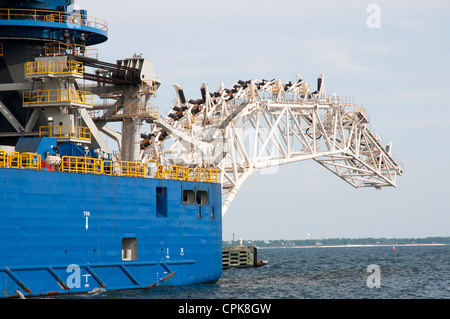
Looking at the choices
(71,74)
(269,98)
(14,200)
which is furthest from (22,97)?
(269,98)

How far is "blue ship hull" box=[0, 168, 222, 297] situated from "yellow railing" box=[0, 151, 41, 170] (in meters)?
0.90

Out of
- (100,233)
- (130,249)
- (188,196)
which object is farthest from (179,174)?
(100,233)

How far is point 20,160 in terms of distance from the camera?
3369 cm

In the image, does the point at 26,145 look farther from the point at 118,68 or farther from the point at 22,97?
the point at 118,68

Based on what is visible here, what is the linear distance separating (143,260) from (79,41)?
46.6 feet

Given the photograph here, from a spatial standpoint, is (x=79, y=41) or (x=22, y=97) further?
(x=79, y=41)

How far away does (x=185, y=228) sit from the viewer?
4175 centimetres

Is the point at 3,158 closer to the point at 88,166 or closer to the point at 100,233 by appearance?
the point at 88,166

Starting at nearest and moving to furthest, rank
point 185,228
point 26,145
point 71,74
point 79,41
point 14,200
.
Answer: point 14,200 → point 26,145 → point 71,74 → point 185,228 → point 79,41

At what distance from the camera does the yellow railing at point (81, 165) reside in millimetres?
35438

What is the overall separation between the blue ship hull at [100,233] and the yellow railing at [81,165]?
73 cm

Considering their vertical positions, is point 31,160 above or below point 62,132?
below

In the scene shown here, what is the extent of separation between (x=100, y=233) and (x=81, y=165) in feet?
11.7
